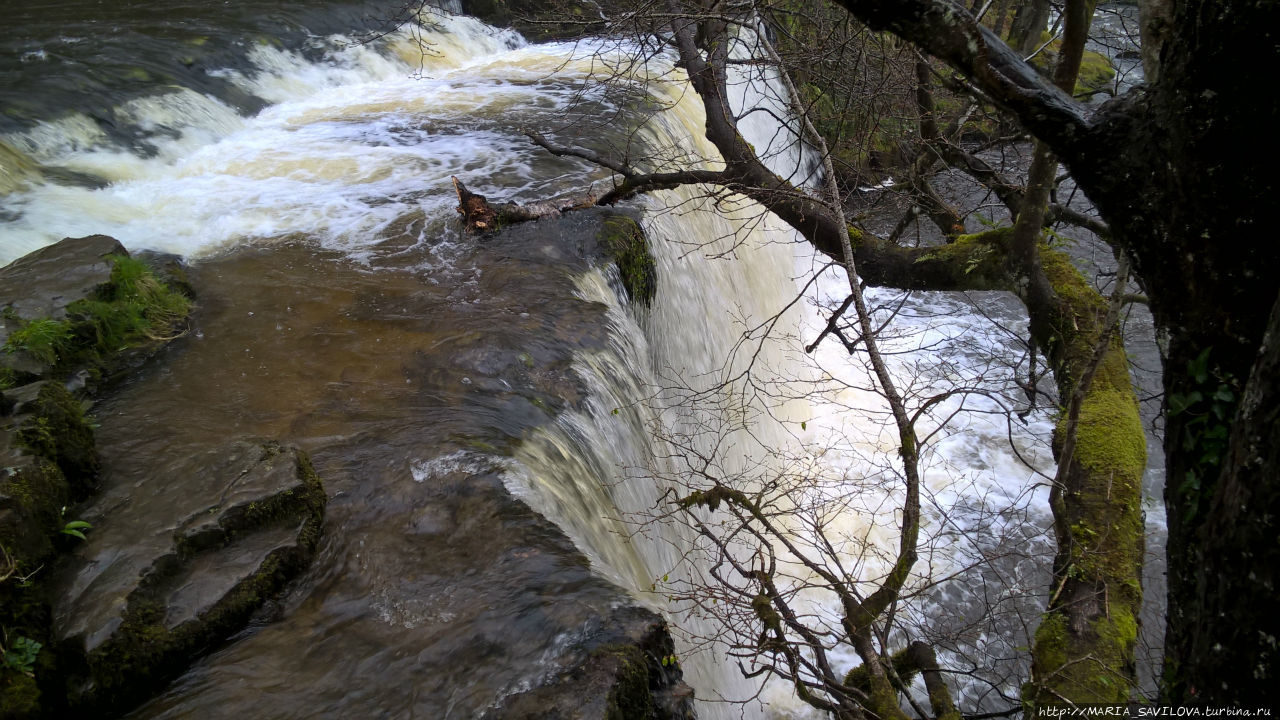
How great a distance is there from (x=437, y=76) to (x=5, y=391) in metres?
8.90

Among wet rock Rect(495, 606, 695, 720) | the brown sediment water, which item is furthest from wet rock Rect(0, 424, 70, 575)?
wet rock Rect(495, 606, 695, 720)

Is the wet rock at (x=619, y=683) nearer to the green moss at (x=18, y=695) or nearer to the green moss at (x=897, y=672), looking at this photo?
the green moss at (x=18, y=695)

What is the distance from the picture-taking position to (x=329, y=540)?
322cm

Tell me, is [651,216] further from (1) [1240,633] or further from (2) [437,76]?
(2) [437,76]

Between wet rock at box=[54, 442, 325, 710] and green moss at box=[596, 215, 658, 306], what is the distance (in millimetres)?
2897

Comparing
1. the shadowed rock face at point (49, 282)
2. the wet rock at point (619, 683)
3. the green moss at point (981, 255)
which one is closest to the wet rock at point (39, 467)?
the shadowed rock face at point (49, 282)

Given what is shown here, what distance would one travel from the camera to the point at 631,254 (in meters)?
5.75

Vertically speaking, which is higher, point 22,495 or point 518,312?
point 518,312

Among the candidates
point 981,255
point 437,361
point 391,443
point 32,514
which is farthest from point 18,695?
point 981,255

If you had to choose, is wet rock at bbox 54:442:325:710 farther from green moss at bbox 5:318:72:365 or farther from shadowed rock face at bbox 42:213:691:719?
green moss at bbox 5:318:72:365

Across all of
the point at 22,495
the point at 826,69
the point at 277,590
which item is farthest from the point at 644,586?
the point at 826,69

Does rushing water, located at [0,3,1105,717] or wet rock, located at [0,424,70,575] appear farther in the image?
rushing water, located at [0,3,1105,717]

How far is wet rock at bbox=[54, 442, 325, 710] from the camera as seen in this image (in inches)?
105

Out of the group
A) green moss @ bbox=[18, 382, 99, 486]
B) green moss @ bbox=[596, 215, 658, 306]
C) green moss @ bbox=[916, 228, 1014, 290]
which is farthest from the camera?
green moss @ bbox=[596, 215, 658, 306]
